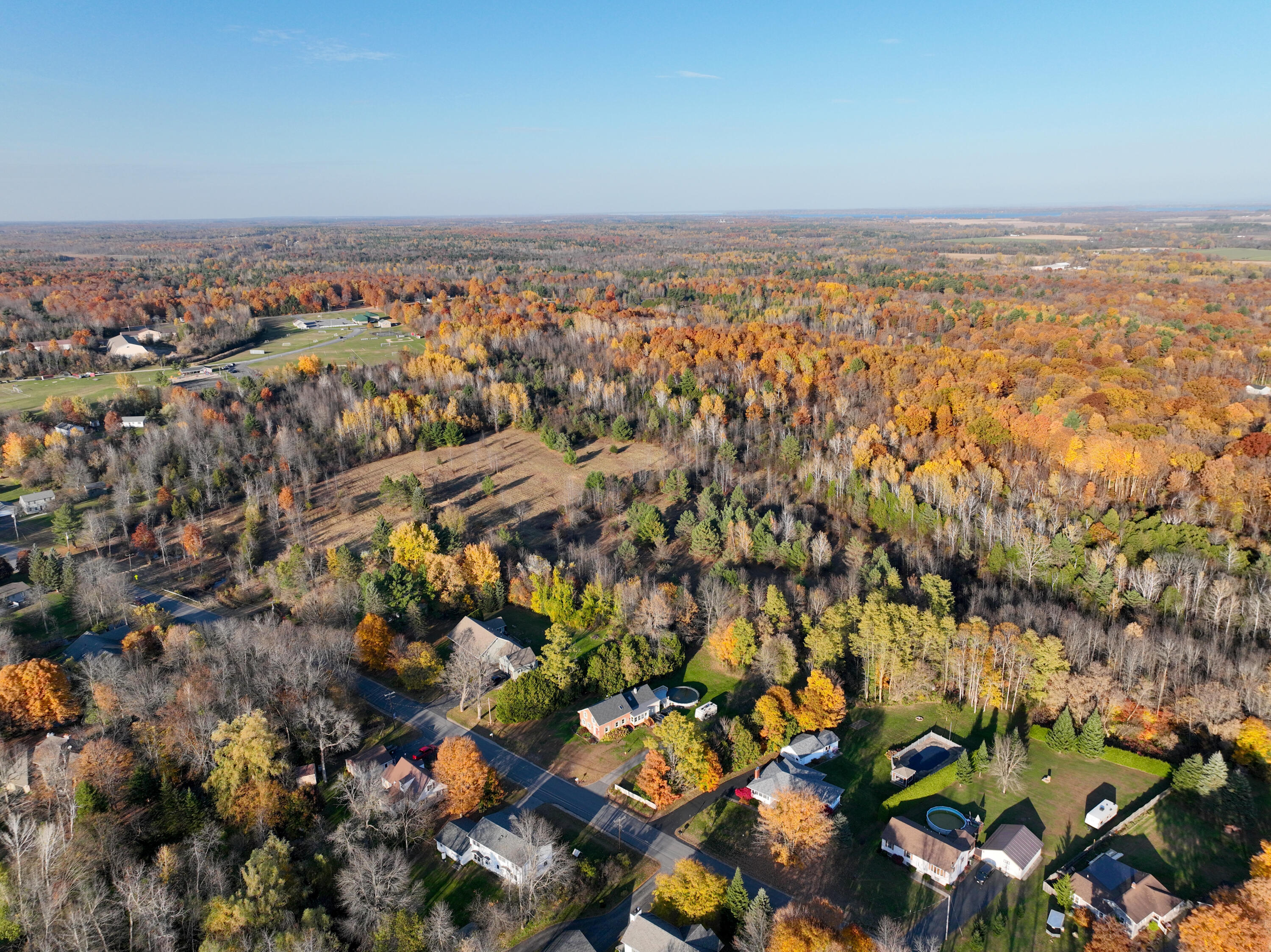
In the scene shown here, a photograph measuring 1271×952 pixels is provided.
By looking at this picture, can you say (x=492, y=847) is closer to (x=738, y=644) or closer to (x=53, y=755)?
(x=738, y=644)

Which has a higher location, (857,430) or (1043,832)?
(857,430)

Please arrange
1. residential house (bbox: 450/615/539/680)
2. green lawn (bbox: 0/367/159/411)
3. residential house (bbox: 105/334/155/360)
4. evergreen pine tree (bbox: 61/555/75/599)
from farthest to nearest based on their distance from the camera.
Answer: residential house (bbox: 105/334/155/360)
green lawn (bbox: 0/367/159/411)
evergreen pine tree (bbox: 61/555/75/599)
residential house (bbox: 450/615/539/680)

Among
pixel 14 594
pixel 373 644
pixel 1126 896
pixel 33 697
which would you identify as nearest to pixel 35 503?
pixel 14 594

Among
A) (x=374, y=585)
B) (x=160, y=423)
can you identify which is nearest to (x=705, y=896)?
(x=374, y=585)

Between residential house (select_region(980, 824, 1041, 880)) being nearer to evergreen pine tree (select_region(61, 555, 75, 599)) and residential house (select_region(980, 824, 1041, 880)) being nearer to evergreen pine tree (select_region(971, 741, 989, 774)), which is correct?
evergreen pine tree (select_region(971, 741, 989, 774))

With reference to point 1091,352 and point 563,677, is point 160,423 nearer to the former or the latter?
point 563,677

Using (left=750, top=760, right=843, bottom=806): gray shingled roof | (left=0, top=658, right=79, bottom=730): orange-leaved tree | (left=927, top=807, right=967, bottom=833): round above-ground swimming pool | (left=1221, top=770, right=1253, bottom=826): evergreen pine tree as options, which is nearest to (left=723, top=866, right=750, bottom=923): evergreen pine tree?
(left=750, top=760, right=843, bottom=806): gray shingled roof
